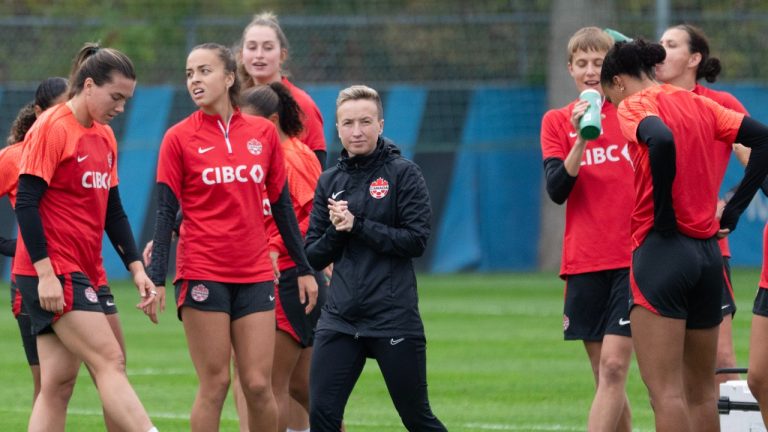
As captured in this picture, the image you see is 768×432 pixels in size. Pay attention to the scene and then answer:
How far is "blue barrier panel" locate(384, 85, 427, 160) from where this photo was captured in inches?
920

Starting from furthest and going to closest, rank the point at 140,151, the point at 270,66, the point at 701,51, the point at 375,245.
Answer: the point at 140,151
the point at 270,66
the point at 701,51
the point at 375,245

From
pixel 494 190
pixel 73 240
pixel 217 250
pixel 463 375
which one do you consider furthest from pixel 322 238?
pixel 494 190

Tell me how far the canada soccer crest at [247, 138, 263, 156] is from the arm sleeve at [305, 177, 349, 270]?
45 cm

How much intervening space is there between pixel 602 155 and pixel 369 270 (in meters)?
1.55

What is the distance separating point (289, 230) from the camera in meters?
7.98

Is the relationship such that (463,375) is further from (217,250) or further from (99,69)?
(99,69)

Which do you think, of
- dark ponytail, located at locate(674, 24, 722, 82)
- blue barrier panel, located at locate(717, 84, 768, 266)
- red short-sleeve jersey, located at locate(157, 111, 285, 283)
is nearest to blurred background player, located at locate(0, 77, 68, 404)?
red short-sleeve jersey, located at locate(157, 111, 285, 283)

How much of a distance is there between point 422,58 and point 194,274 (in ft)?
58.4

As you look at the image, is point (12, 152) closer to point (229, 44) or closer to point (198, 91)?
point (198, 91)

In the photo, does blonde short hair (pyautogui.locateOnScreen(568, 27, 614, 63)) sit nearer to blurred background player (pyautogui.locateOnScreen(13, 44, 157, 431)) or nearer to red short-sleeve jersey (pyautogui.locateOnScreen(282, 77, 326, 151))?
red short-sleeve jersey (pyautogui.locateOnScreen(282, 77, 326, 151))

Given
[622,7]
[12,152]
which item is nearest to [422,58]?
[622,7]

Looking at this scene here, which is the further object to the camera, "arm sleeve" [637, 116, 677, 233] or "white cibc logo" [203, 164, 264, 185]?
"white cibc logo" [203, 164, 264, 185]

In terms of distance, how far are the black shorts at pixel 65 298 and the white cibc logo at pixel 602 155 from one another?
2691 mm

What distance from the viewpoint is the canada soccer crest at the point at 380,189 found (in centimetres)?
731
